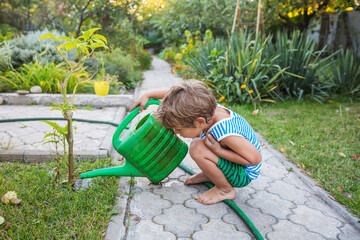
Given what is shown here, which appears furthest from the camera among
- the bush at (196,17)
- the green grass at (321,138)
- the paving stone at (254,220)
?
the bush at (196,17)

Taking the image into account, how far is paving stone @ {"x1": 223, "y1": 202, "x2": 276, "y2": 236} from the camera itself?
5.77ft

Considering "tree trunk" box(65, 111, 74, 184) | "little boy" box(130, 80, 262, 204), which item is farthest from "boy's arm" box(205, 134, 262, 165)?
"tree trunk" box(65, 111, 74, 184)

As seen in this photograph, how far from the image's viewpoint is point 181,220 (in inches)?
70.7

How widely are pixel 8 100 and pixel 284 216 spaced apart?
13.4 feet

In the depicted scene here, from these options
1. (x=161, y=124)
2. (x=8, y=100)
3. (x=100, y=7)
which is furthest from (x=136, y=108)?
(x=100, y=7)

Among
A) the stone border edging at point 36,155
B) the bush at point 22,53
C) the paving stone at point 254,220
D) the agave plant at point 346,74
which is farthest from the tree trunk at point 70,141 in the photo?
the agave plant at point 346,74

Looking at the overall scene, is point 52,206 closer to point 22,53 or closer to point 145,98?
point 145,98

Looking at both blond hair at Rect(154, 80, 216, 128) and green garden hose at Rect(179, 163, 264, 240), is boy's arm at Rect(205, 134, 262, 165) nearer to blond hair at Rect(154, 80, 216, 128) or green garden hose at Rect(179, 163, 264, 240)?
blond hair at Rect(154, 80, 216, 128)

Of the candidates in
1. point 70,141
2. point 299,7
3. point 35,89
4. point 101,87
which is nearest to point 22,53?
point 35,89

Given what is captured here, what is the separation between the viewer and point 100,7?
6.83 metres

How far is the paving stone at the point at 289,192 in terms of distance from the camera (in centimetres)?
212

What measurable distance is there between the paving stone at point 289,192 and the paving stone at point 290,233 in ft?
1.06

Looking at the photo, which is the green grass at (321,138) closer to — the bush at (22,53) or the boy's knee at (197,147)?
the boy's knee at (197,147)

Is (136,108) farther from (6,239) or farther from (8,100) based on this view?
(8,100)
